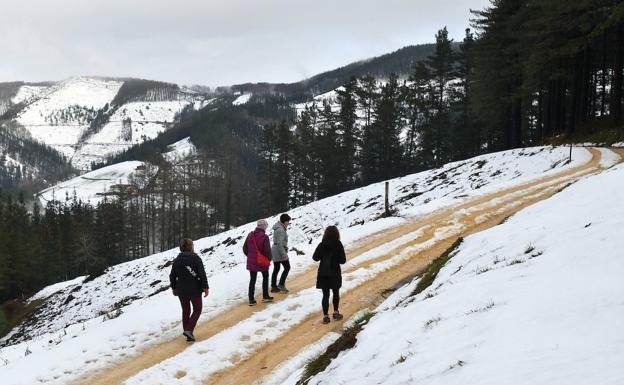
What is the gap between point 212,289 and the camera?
13570 mm

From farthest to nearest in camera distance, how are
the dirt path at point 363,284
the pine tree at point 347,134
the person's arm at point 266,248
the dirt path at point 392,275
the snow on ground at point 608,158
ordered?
the pine tree at point 347,134 → the snow on ground at point 608,158 → the person's arm at point 266,248 → the dirt path at point 363,284 → the dirt path at point 392,275

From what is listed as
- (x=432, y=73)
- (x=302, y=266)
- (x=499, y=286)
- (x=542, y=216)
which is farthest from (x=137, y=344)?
(x=432, y=73)

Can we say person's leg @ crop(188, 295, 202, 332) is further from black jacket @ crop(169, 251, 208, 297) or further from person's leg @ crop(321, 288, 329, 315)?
person's leg @ crop(321, 288, 329, 315)

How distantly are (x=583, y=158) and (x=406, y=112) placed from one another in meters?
40.8

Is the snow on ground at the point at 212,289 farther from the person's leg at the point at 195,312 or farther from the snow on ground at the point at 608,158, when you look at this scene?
the snow on ground at the point at 608,158

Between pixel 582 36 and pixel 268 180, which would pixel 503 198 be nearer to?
pixel 582 36

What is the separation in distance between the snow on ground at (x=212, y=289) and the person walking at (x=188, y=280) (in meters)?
0.66

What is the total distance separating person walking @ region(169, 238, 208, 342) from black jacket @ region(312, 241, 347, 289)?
8.47ft

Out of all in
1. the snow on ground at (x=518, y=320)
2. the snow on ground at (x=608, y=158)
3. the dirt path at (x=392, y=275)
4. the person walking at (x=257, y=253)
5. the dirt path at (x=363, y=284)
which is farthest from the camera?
the snow on ground at (x=608, y=158)

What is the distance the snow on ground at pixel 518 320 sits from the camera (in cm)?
411

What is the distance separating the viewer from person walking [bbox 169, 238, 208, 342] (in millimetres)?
9805

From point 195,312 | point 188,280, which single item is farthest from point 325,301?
point 188,280

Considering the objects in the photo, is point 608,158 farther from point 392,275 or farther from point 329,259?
point 329,259

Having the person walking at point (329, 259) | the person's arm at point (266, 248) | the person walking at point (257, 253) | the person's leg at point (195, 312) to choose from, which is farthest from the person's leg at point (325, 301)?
the person's leg at point (195, 312)
